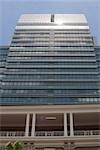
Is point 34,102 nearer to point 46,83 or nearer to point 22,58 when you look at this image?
point 46,83

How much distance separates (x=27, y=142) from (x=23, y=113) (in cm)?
257

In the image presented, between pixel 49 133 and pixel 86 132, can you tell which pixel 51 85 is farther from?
pixel 86 132

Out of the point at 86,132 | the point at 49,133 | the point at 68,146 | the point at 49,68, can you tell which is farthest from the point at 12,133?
the point at 49,68

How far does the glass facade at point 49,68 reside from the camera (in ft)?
139

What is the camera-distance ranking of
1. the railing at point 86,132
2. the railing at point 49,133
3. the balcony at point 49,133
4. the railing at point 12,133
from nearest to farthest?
the railing at point 86,132
the balcony at point 49,133
the railing at point 49,133
the railing at point 12,133

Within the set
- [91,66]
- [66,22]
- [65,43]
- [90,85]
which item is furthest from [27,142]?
[66,22]

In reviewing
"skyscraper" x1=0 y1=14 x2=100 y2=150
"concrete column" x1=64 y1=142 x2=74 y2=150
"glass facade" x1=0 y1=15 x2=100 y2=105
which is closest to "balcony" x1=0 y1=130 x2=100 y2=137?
"skyscraper" x1=0 y1=14 x2=100 y2=150

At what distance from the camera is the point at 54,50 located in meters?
50.0

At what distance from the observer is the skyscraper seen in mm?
24969

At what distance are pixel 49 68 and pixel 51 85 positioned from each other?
3532 millimetres

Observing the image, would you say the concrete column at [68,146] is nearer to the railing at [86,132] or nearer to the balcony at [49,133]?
the balcony at [49,133]

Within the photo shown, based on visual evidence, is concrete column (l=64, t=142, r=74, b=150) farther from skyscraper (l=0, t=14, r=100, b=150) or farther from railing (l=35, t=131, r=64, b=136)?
railing (l=35, t=131, r=64, b=136)

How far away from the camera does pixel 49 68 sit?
46.3 meters

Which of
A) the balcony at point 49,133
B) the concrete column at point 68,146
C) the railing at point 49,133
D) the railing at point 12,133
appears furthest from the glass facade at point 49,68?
the concrete column at point 68,146
